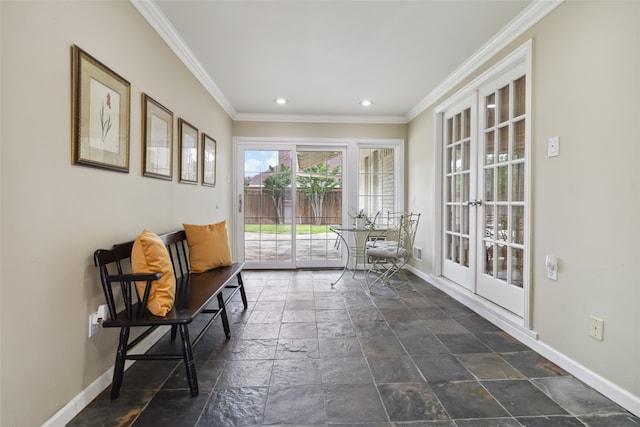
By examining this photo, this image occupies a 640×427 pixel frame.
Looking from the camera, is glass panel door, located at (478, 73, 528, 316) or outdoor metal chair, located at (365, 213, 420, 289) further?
outdoor metal chair, located at (365, 213, 420, 289)

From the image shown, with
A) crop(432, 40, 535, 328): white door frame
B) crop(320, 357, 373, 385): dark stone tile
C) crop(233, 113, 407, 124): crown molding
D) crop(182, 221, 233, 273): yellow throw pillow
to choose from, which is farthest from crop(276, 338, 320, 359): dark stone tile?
crop(233, 113, 407, 124): crown molding

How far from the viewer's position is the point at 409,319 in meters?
2.77

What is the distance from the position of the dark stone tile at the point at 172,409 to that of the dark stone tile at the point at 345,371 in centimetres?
68

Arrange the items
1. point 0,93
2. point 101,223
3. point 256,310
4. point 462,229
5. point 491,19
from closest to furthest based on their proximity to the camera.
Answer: point 0,93 → point 101,223 → point 491,19 → point 256,310 → point 462,229

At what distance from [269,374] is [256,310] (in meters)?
1.17

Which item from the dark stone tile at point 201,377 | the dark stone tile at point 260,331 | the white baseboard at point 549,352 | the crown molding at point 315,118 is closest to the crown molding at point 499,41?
the crown molding at point 315,118

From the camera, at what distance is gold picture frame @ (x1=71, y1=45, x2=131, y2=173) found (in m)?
1.48

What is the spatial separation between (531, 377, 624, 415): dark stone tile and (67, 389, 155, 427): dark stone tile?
6.97ft

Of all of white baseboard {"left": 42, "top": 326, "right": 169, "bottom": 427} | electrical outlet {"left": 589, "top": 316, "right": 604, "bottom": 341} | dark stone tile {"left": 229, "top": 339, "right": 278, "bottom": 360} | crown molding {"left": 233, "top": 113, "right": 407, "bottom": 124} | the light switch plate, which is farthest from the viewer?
crown molding {"left": 233, "top": 113, "right": 407, "bottom": 124}

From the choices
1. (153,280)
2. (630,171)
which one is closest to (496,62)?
(630,171)

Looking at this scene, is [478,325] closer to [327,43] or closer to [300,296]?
[300,296]

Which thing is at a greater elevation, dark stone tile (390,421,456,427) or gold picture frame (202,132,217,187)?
gold picture frame (202,132,217,187)

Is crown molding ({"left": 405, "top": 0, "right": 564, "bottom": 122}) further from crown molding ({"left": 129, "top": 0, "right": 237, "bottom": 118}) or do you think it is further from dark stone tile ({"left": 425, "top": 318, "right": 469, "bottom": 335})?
crown molding ({"left": 129, "top": 0, "right": 237, "bottom": 118})

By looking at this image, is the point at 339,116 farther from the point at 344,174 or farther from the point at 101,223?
the point at 101,223
